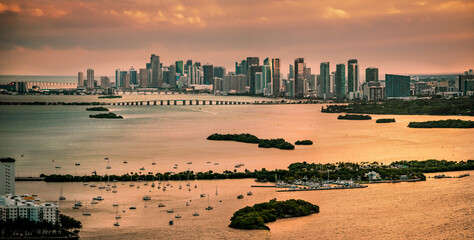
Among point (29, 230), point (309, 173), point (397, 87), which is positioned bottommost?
point (29, 230)

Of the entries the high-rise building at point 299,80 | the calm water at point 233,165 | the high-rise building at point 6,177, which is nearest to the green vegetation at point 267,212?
the calm water at point 233,165

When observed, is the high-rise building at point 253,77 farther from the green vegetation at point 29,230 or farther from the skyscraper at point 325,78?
the green vegetation at point 29,230

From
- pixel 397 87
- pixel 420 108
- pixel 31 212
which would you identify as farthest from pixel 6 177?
pixel 397 87

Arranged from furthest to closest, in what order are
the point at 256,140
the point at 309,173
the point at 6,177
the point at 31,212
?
the point at 256,140 → the point at 309,173 → the point at 6,177 → the point at 31,212

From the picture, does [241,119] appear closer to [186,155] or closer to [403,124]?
[403,124]

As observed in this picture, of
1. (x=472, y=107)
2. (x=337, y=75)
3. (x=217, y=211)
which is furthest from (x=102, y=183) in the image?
(x=337, y=75)

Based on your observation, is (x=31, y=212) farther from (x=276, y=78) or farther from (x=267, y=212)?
(x=276, y=78)

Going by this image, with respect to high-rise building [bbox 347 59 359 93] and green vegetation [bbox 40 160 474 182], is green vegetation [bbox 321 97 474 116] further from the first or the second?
green vegetation [bbox 40 160 474 182]
